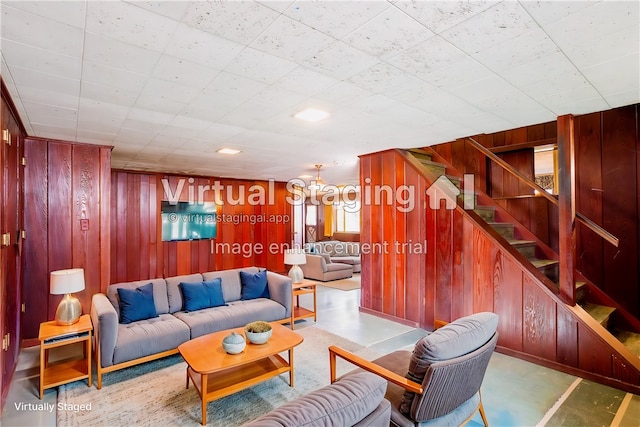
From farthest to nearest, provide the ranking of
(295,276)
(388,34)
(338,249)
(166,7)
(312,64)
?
(338,249) < (295,276) < (312,64) < (388,34) < (166,7)

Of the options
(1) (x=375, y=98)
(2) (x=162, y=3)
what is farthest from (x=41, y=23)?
(1) (x=375, y=98)

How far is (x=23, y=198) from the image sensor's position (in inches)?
145

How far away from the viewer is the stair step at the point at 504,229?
4410 millimetres

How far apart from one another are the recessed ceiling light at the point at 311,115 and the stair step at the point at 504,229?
115 inches

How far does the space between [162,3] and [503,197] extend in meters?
5.16

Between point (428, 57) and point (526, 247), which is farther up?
point (428, 57)

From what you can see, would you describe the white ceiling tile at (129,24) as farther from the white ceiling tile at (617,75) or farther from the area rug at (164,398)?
the white ceiling tile at (617,75)

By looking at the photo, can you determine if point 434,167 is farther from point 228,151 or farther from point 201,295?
point 201,295

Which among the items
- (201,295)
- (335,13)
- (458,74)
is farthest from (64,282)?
(458,74)

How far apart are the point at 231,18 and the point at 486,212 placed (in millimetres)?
4311

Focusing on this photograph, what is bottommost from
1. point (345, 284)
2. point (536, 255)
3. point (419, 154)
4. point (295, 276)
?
point (345, 284)

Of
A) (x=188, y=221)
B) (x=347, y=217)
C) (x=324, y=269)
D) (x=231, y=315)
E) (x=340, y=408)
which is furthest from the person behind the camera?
(x=347, y=217)

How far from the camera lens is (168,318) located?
12.0 feet

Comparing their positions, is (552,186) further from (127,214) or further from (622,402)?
(127,214)
